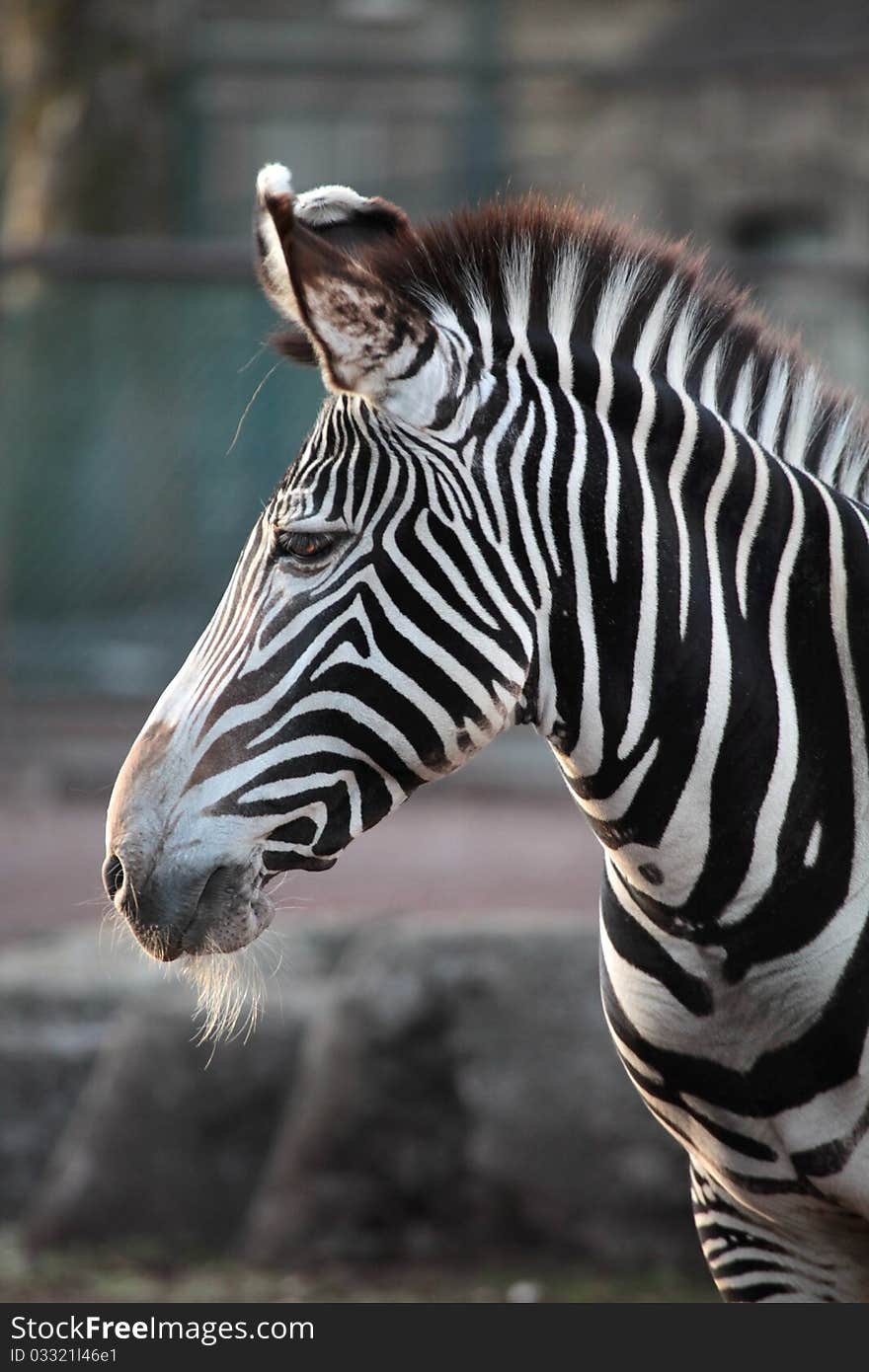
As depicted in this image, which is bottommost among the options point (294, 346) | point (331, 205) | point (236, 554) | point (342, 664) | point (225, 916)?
point (236, 554)

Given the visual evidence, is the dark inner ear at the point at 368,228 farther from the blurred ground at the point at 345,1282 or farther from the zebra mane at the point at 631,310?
the blurred ground at the point at 345,1282

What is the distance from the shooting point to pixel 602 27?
2006 centimetres

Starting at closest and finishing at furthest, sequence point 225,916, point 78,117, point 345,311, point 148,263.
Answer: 1. point 345,311
2. point 225,916
3. point 148,263
4. point 78,117

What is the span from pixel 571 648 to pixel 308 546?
46cm

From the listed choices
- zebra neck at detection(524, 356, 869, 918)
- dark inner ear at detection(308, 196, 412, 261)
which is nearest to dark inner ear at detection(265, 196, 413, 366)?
dark inner ear at detection(308, 196, 412, 261)

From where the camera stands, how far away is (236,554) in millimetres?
11305

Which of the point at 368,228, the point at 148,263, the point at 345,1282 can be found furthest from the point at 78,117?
the point at 368,228

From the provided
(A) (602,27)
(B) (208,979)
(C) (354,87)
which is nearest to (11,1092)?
(B) (208,979)

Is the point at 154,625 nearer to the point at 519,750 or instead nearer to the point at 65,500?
the point at 65,500

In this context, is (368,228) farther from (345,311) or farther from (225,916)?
(225,916)

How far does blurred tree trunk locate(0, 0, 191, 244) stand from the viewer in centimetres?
1436

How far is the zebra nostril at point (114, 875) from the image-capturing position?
2.64 meters

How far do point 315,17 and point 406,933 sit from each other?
17915 mm

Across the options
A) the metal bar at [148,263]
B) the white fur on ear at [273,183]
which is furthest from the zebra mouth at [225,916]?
the metal bar at [148,263]
